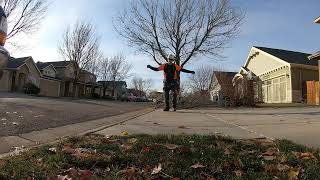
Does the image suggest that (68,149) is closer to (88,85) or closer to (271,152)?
(271,152)

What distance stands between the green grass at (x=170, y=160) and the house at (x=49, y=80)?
53.1m

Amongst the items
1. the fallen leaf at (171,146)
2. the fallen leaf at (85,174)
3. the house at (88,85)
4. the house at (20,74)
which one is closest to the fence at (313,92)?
the fallen leaf at (171,146)

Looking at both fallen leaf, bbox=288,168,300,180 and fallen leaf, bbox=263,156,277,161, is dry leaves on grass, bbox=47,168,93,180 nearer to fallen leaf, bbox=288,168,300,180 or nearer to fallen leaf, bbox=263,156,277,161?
fallen leaf, bbox=288,168,300,180

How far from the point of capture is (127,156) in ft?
12.0

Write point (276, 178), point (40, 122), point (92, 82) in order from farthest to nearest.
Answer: point (92, 82)
point (40, 122)
point (276, 178)

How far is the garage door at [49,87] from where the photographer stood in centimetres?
5497

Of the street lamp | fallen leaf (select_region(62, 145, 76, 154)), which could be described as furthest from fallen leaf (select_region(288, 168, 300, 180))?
the street lamp

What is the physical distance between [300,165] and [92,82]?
222 ft

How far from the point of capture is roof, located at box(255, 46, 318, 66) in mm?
36609

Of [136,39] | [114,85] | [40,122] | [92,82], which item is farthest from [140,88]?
[40,122]

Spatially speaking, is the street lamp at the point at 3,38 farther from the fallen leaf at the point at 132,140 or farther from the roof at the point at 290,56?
the roof at the point at 290,56

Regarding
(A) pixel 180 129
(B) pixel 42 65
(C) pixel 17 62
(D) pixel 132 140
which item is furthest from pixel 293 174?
(B) pixel 42 65

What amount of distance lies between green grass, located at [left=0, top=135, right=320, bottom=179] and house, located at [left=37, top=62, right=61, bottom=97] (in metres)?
53.1

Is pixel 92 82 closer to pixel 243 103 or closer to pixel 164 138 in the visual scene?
pixel 243 103
